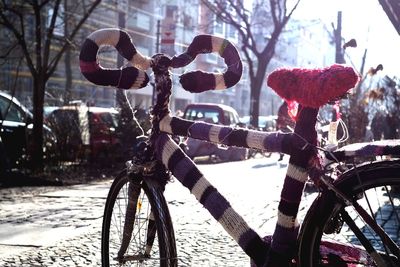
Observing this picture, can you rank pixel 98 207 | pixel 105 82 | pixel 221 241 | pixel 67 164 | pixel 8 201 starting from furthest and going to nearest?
pixel 67 164 → pixel 8 201 → pixel 98 207 → pixel 221 241 → pixel 105 82

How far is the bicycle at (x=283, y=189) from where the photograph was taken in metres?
2.27

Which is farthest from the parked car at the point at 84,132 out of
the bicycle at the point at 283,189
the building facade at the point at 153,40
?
the bicycle at the point at 283,189

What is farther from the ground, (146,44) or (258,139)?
(146,44)

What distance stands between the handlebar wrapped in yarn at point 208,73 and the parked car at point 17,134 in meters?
8.02

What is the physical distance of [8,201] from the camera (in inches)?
306

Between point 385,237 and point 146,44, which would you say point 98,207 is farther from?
point 146,44

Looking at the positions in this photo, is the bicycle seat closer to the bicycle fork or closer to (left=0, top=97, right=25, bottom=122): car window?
the bicycle fork

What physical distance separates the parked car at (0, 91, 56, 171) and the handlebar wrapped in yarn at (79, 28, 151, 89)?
26.0ft

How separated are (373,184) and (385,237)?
23 cm

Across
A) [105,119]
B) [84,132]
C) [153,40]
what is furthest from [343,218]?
[153,40]

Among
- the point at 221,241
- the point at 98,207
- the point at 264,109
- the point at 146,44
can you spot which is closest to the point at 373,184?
the point at 221,241

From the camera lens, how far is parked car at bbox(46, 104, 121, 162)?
11.5 m

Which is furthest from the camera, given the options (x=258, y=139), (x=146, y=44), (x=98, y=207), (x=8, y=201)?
(x=146, y=44)

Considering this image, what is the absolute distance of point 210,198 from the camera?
269 cm
